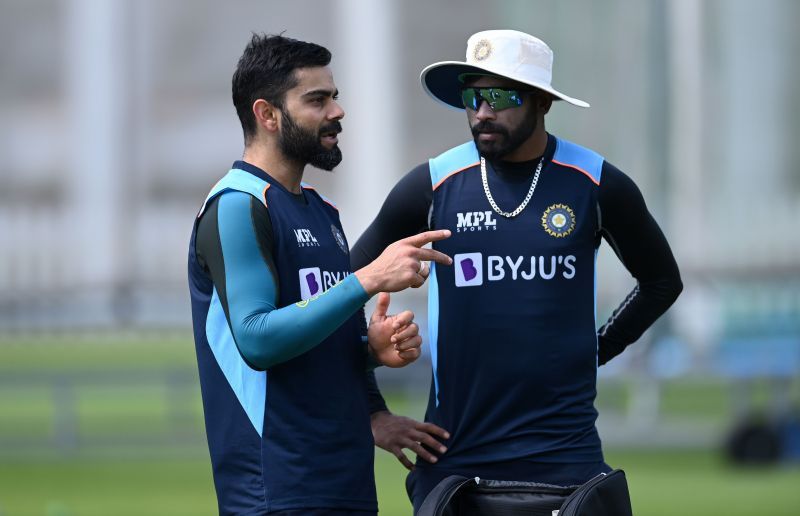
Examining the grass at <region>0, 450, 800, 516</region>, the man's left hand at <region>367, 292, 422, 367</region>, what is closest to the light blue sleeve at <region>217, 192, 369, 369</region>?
the man's left hand at <region>367, 292, 422, 367</region>

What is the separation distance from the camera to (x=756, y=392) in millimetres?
20688

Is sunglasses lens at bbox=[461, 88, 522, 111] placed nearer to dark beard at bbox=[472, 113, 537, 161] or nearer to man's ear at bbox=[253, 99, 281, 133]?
dark beard at bbox=[472, 113, 537, 161]

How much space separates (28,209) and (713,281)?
32.5ft

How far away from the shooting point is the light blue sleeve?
13.2 feet

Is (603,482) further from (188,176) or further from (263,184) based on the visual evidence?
(188,176)

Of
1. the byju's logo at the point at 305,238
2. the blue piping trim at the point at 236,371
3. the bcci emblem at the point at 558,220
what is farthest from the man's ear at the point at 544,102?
the blue piping trim at the point at 236,371

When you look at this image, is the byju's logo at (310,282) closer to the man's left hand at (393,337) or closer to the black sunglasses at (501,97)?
the man's left hand at (393,337)

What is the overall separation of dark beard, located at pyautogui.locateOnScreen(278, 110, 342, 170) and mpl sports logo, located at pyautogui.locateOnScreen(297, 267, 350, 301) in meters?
0.31

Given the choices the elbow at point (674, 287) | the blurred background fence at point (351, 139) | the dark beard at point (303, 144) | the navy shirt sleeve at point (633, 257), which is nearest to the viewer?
the dark beard at point (303, 144)

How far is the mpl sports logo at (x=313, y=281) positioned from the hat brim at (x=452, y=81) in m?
0.89

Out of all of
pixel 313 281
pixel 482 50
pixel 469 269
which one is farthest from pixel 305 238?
pixel 482 50

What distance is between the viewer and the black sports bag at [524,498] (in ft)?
14.8

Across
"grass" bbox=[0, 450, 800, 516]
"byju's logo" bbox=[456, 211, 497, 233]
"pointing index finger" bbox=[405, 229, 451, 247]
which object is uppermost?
"byju's logo" bbox=[456, 211, 497, 233]

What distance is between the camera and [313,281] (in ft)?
14.0
